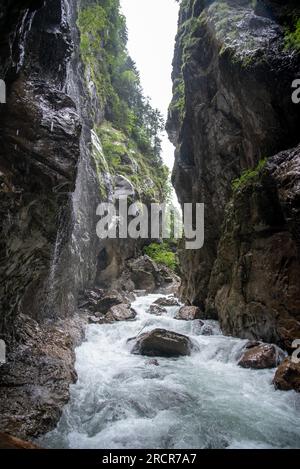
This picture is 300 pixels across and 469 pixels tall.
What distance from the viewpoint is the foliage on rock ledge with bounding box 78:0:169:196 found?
23.2 m

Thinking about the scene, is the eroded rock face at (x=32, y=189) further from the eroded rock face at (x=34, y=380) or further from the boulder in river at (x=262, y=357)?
the boulder in river at (x=262, y=357)

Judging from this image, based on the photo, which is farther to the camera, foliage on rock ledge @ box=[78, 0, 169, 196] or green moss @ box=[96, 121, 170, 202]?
green moss @ box=[96, 121, 170, 202]

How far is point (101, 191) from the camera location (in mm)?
19641

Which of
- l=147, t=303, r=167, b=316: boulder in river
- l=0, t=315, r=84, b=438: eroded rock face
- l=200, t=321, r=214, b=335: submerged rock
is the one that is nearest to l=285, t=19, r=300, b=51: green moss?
l=200, t=321, r=214, b=335: submerged rock

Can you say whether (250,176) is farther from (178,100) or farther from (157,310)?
(178,100)

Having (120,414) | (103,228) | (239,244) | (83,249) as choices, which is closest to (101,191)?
(103,228)

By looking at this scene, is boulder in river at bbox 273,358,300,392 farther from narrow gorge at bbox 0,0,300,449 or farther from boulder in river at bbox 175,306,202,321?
boulder in river at bbox 175,306,202,321

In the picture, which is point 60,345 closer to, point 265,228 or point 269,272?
point 269,272

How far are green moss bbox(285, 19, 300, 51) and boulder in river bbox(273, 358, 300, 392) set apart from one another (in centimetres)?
933

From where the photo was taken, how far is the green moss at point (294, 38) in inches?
396

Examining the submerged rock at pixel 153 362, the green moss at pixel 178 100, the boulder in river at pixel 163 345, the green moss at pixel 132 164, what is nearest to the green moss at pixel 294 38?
the green moss at pixel 178 100

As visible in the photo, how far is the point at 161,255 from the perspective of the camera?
31531mm

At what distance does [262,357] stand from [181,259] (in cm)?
1155

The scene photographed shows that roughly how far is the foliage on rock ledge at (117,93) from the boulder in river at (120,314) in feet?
41.6
